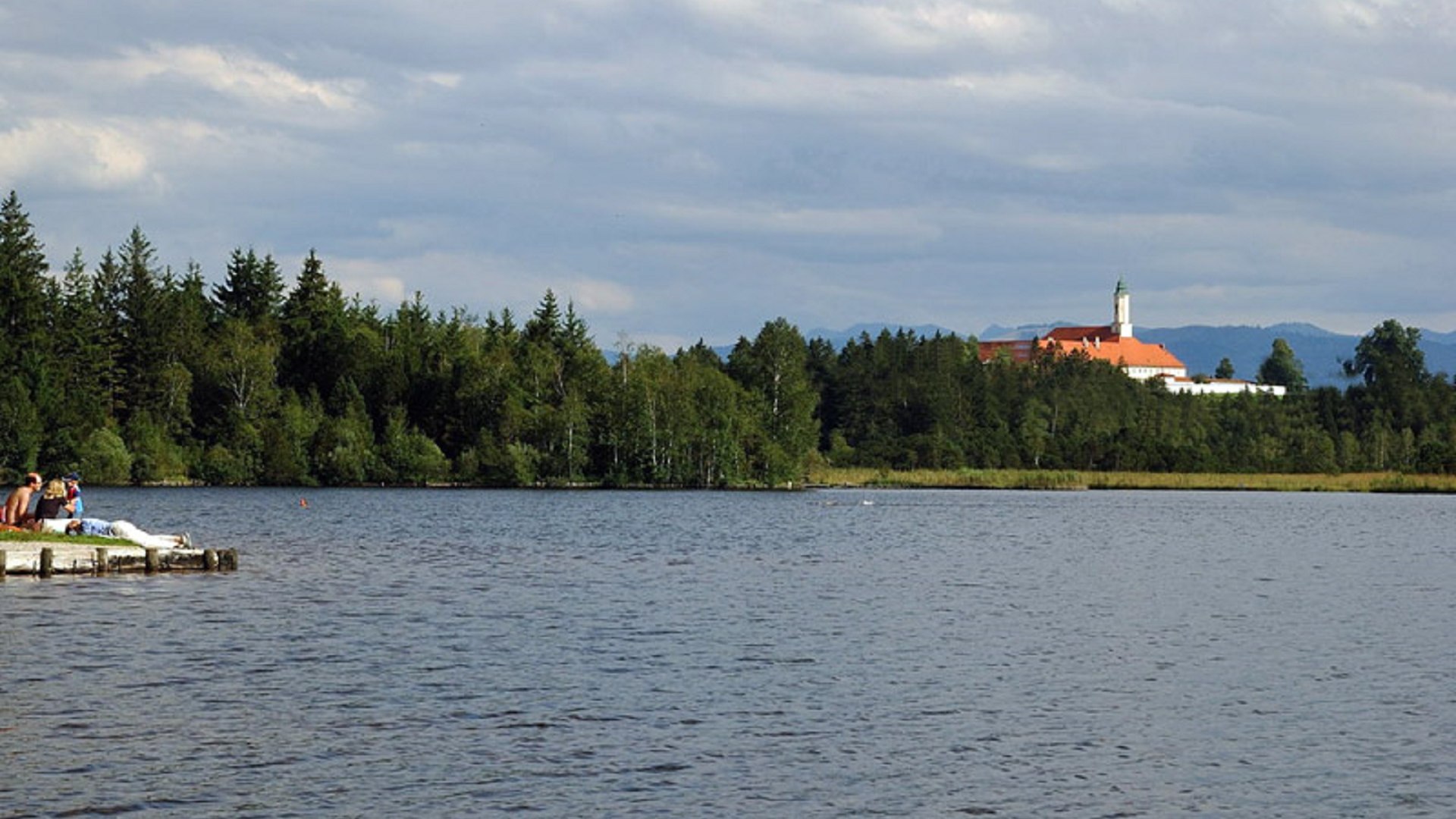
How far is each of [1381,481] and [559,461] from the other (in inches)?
2979

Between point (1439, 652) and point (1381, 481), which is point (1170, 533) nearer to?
point (1439, 652)

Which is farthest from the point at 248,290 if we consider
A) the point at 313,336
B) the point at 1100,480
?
the point at 1100,480

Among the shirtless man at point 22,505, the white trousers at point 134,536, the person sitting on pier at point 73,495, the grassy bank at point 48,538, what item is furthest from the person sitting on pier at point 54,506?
the grassy bank at point 48,538

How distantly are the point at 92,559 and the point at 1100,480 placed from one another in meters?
132

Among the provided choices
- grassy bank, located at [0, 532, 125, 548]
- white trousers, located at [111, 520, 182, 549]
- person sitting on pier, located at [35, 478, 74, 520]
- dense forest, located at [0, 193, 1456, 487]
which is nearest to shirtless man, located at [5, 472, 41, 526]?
person sitting on pier, located at [35, 478, 74, 520]

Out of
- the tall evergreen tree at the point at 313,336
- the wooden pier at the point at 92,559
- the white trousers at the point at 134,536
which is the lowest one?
the wooden pier at the point at 92,559

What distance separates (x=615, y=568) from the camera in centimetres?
5791

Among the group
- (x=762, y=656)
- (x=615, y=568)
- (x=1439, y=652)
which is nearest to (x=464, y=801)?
(x=762, y=656)

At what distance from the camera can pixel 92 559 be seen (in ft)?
155

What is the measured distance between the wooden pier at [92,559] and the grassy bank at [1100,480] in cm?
11490

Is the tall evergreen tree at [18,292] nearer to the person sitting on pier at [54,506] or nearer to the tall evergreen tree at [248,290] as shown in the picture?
the tall evergreen tree at [248,290]

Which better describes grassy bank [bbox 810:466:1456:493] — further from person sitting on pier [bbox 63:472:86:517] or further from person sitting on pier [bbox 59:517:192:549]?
person sitting on pier [bbox 59:517:192:549]

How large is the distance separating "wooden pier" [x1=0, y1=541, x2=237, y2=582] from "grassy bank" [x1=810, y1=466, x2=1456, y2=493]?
377 feet

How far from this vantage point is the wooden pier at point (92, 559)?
45750mm
